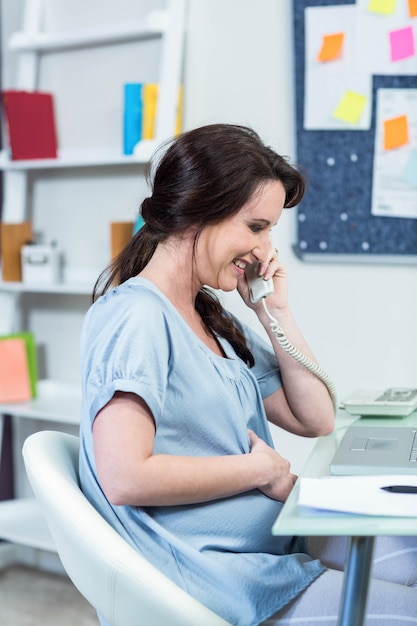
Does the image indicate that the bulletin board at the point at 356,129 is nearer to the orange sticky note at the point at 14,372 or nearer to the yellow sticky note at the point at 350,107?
the yellow sticky note at the point at 350,107

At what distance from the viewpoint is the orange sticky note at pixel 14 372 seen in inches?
107

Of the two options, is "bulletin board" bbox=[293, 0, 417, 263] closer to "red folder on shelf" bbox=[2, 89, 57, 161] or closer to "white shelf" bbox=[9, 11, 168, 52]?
"white shelf" bbox=[9, 11, 168, 52]

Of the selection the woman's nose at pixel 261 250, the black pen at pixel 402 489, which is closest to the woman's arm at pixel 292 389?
the woman's nose at pixel 261 250

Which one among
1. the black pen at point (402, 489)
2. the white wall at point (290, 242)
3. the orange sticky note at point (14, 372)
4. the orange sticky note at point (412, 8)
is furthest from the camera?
the orange sticky note at point (14, 372)

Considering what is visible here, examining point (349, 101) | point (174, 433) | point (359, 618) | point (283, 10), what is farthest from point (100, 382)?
point (283, 10)

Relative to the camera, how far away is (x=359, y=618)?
1094 mm

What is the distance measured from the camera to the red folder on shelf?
2.67m

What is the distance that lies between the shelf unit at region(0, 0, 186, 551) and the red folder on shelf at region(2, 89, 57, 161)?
0.12 ft

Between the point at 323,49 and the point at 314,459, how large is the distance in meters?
1.34

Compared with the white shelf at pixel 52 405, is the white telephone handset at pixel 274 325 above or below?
above

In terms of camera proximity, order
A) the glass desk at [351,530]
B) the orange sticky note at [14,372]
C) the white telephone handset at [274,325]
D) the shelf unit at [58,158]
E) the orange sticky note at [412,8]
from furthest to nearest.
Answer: the orange sticky note at [14,372] → the shelf unit at [58,158] → the orange sticky note at [412,8] → the white telephone handset at [274,325] → the glass desk at [351,530]

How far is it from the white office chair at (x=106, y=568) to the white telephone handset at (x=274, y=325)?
52 cm

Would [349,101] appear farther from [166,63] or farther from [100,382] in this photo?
[100,382]

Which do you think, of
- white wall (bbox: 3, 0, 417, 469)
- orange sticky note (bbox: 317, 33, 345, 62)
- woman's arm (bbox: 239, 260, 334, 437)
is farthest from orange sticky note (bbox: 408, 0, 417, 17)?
woman's arm (bbox: 239, 260, 334, 437)
